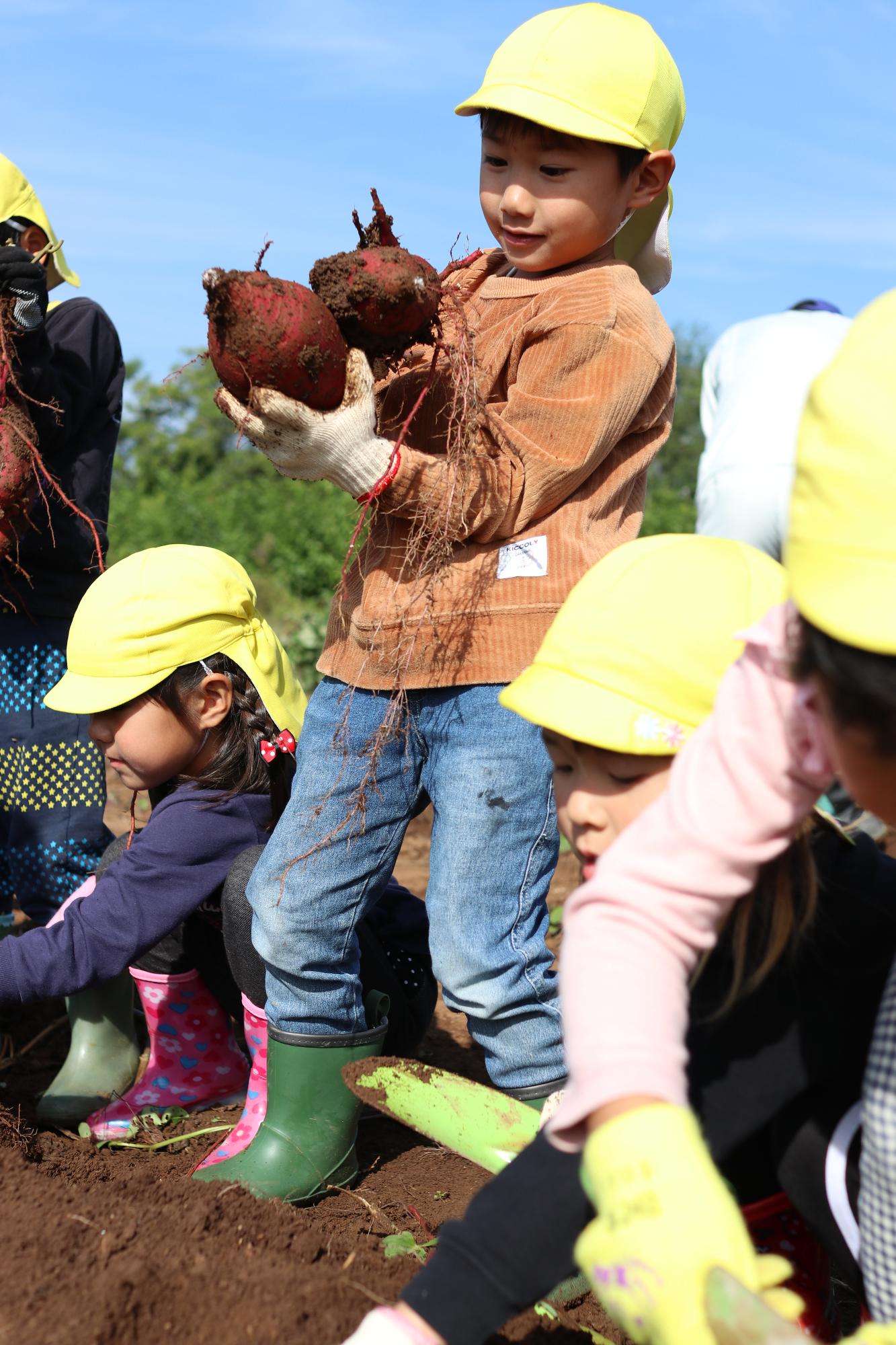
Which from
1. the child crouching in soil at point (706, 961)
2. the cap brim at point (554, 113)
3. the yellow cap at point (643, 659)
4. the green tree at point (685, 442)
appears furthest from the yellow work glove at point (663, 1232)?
the green tree at point (685, 442)

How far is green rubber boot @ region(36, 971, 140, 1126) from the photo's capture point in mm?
2455

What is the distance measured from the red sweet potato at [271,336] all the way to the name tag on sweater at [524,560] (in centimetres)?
39

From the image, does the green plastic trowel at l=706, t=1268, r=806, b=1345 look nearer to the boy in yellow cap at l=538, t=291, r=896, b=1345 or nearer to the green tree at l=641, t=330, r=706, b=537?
the boy in yellow cap at l=538, t=291, r=896, b=1345

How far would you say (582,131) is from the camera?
1.85 metres

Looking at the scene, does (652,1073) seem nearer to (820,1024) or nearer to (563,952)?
(563,952)

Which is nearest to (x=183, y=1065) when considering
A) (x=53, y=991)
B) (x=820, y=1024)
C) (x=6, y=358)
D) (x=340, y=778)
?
(x=53, y=991)

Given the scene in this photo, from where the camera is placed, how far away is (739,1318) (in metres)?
0.91

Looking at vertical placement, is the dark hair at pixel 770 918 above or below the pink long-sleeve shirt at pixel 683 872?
below

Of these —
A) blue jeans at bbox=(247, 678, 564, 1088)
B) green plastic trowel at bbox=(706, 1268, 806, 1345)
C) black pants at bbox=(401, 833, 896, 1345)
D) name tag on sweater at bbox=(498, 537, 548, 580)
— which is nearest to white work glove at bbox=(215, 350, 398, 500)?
name tag on sweater at bbox=(498, 537, 548, 580)

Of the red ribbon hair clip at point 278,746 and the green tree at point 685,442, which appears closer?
the red ribbon hair clip at point 278,746

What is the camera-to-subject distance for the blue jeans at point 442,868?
74.9 inches

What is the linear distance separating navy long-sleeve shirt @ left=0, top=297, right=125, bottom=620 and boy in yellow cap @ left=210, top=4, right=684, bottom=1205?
101cm

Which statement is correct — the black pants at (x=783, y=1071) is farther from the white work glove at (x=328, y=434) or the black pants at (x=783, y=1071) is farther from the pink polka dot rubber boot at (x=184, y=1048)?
the pink polka dot rubber boot at (x=184, y=1048)

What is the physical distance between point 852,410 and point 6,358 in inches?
72.9
